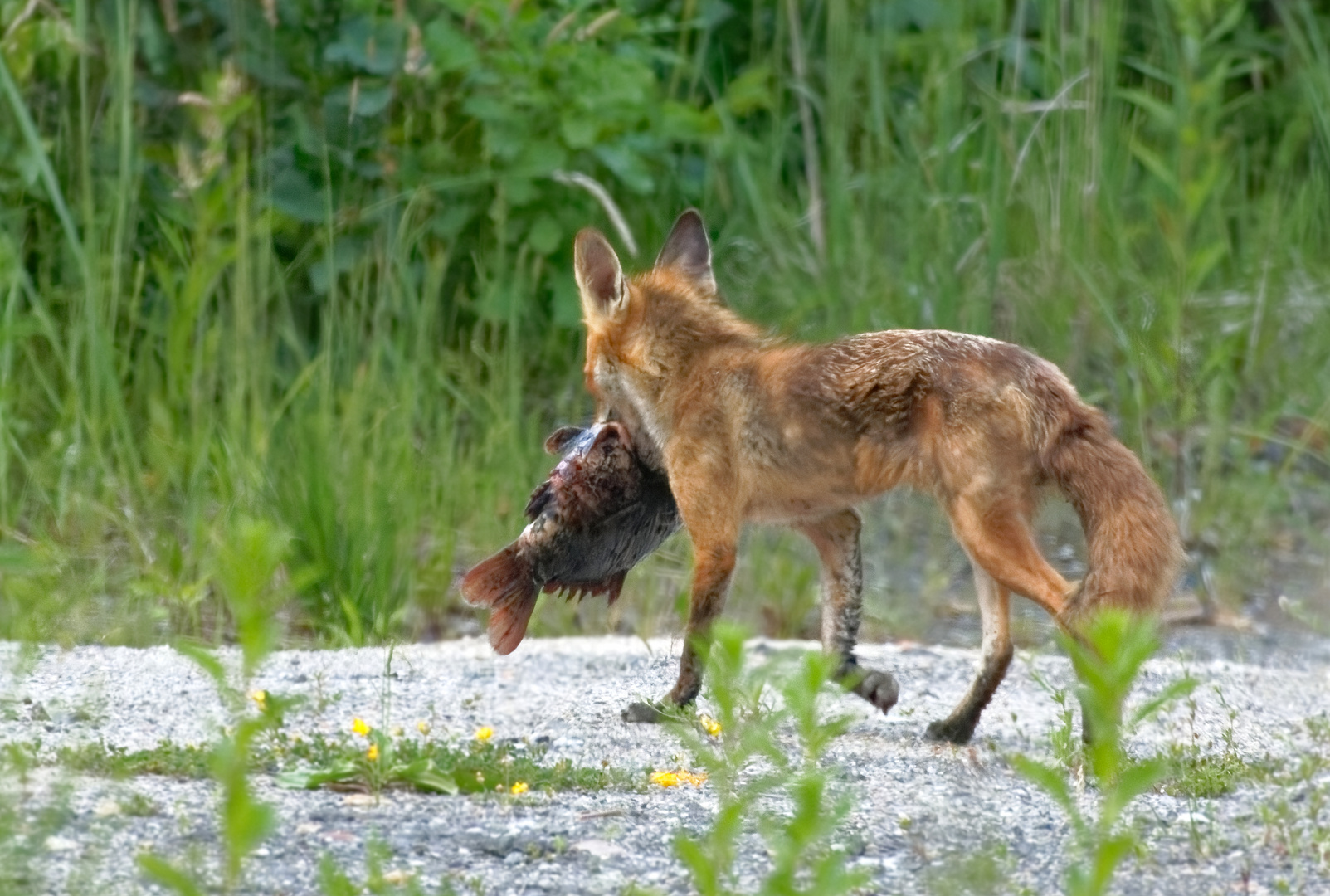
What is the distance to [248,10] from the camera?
8.05 m

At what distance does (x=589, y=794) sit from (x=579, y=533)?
4.31 feet

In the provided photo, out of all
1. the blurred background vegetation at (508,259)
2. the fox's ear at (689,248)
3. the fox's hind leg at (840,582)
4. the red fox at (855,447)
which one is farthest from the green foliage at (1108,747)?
the blurred background vegetation at (508,259)

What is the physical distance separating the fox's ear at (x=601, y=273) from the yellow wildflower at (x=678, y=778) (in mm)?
1686

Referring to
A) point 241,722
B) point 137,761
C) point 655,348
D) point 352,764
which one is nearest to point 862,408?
point 655,348

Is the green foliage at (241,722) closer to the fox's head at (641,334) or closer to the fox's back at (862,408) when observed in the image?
the fox's back at (862,408)

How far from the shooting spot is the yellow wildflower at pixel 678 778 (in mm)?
4203

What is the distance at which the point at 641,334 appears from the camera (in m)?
5.52

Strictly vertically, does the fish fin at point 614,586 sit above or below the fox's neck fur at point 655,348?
below

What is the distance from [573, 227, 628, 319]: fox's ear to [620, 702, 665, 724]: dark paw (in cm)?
118

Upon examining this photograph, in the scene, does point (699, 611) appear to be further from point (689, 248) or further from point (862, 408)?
point (689, 248)

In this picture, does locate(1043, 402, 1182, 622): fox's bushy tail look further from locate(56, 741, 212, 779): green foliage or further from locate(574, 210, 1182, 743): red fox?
locate(56, 741, 212, 779): green foliage

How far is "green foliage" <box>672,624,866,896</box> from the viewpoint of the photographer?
2.83 metres

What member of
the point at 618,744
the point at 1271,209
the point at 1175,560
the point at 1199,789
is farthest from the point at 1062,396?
the point at 1271,209

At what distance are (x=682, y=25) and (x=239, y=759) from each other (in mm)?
5941
